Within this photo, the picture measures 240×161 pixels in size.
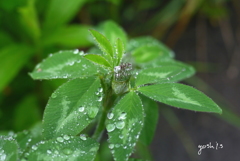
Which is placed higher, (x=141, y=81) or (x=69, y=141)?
(x=141, y=81)

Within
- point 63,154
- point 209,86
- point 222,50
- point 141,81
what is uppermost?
point 141,81

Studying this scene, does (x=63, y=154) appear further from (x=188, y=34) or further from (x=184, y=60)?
(x=188, y=34)

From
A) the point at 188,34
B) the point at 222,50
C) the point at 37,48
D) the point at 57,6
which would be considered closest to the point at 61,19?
the point at 57,6

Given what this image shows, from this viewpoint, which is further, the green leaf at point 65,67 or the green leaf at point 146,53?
the green leaf at point 146,53

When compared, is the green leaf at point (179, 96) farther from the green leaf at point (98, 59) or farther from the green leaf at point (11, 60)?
the green leaf at point (11, 60)

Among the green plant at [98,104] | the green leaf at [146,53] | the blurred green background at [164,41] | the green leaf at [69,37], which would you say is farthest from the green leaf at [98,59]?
the green leaf at [69,37]

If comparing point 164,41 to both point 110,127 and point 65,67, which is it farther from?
point 110,127
